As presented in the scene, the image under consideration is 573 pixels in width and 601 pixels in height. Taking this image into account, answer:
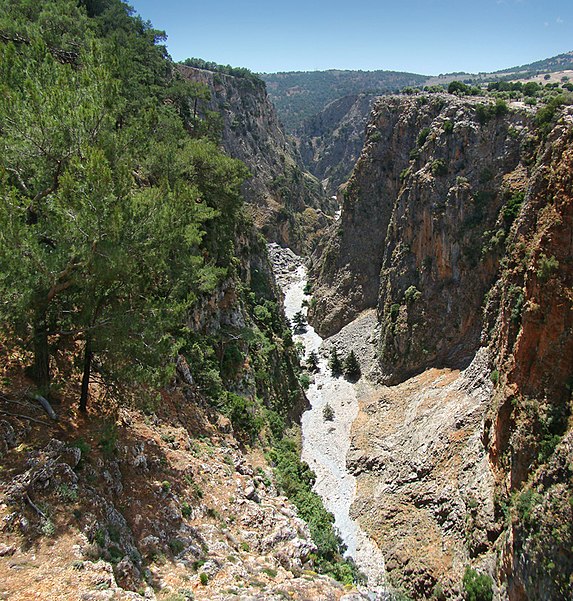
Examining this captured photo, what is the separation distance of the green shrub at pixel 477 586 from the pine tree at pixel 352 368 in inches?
1153

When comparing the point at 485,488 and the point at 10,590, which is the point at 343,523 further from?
the point at 10,590

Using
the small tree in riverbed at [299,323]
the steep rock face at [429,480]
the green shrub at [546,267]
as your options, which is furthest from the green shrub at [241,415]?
the small tree in riverbed at [299,323]

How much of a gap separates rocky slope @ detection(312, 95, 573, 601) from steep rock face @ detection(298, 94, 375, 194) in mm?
93525

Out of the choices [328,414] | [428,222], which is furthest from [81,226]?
[428,222]

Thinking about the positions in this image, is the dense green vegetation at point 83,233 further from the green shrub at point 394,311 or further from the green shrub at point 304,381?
the green shrub at point 394,311

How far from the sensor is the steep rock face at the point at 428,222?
41031 millimetres

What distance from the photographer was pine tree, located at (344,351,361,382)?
168 feet

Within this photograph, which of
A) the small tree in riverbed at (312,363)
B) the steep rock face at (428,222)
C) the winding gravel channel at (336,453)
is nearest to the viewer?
the winding gravel channel at (336,453)

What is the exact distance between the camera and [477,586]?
2144 cm

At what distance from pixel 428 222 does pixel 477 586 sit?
35049 mm

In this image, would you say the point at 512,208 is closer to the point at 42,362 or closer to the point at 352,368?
the point at 352,368

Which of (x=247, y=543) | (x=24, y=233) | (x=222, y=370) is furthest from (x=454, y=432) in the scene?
(x=24, y=233)

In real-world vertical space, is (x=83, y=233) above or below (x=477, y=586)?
above

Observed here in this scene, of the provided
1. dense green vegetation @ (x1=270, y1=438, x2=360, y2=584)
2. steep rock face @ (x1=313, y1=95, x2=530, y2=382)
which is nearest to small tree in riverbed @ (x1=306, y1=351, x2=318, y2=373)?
steep rock face @ (x1=313, y1=95, x2=530, y2=382)
